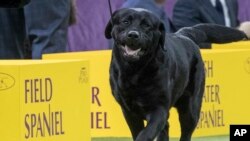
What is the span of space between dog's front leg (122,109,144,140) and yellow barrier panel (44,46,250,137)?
1756 millimetres

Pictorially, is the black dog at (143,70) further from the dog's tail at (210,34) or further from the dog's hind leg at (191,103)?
the dog's tail at (210,34)

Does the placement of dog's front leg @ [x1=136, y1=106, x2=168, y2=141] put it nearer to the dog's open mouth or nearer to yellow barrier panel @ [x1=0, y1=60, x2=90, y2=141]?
the dog's open mouth

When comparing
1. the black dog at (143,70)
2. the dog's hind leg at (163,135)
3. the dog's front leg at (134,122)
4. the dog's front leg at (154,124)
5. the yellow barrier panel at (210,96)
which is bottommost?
the yellow barrier panel at (210,96)

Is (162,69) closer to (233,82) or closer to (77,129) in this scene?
(77,129)

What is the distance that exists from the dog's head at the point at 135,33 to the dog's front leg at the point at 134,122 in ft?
1.41

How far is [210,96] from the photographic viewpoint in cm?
975

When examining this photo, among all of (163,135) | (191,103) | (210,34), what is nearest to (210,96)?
(210,34)

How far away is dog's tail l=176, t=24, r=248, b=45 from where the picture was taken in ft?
28.5

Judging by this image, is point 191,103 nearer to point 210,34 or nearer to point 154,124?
point 210,34

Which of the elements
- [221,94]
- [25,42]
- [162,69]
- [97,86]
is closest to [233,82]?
[221,94]

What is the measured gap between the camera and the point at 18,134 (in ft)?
25.0

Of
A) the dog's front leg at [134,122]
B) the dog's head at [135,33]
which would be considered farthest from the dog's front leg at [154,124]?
the dog's head at [135,33]

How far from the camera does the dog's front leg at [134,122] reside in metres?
7.56

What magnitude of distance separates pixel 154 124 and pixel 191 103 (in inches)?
39.3
